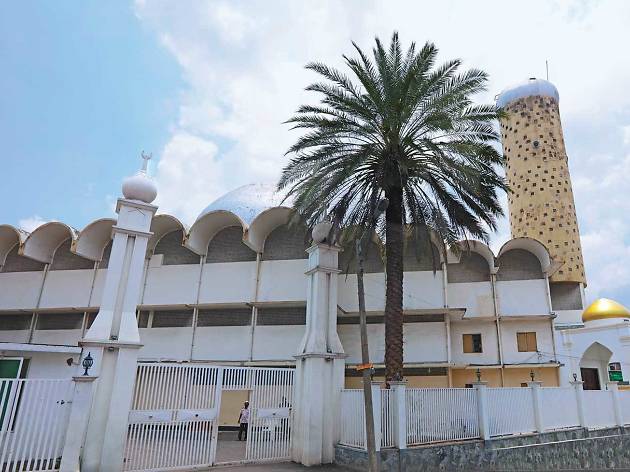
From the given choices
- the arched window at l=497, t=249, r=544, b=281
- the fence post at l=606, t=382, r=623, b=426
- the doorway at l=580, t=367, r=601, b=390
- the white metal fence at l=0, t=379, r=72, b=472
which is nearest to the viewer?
the white metal fence at l=0, t=379, r=72, b=472

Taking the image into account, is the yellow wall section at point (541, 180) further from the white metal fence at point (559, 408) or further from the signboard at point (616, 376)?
the white metal fence at point (559, 408)

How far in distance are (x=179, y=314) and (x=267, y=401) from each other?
43.6 feet

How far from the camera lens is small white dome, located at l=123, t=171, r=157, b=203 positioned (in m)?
10.4

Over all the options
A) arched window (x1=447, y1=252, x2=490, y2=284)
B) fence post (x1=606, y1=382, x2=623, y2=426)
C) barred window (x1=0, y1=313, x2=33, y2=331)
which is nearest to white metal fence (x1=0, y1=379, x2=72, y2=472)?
fence post (x1=606, y1=382, x2=623, y2=426)

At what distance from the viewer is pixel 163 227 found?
24.0 m

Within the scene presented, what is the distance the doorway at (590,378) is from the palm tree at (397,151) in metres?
18.8

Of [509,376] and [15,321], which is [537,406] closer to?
[509,376]

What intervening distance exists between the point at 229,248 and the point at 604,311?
72.6 ft

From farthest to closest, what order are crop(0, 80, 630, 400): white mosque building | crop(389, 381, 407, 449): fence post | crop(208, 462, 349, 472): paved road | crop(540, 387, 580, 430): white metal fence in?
crop(0, 80, 630, 400): white mosque building, crop(540, 387, 580, 430): white metal fence, crop(389, 381, 407, 449): fence post, crop(208, 462, 349, 472): paved road

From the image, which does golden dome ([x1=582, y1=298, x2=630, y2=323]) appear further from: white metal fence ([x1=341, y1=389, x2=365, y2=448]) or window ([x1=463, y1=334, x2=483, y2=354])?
white metal fence ([x1=341, y1=389, x2=365, y2=448])

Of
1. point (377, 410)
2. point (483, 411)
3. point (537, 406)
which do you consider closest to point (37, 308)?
point (377, 410)

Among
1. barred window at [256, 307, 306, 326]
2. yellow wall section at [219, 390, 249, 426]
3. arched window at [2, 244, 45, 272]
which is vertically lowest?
yellow wall section at [219, 390, 249, 426]

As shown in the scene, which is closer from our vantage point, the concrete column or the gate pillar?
the concrete column

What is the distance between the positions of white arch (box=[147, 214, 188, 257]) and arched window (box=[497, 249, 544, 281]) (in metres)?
17.1
